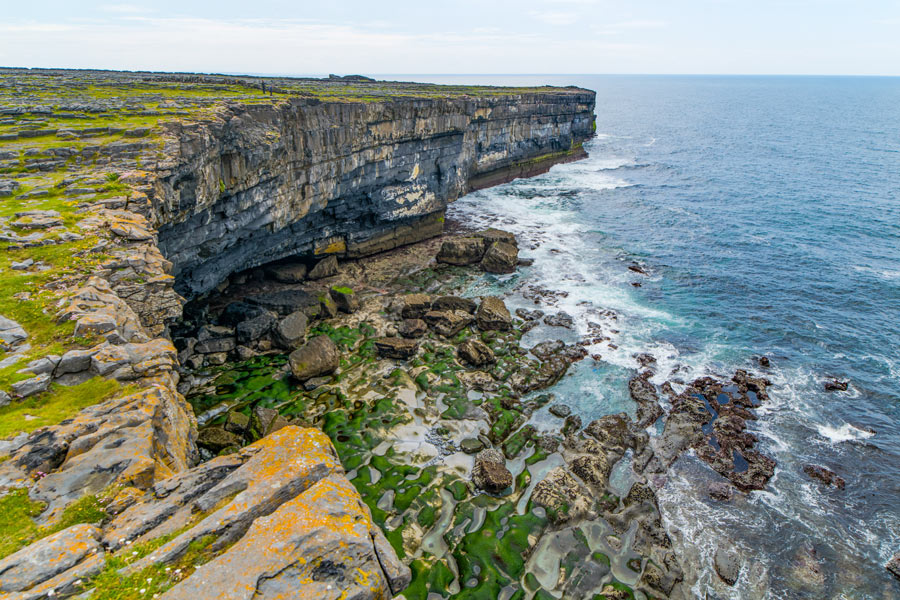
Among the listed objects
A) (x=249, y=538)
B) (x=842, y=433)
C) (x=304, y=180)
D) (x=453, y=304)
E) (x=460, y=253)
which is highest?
(x=304, y=180)

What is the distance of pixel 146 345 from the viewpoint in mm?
11969

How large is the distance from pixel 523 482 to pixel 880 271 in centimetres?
3849

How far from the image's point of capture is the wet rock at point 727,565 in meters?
15.4

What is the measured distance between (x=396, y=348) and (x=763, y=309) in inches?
1013

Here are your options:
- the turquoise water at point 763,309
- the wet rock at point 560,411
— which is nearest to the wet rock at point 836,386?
the turquoise water at point 763,309

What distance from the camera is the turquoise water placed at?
17062mm

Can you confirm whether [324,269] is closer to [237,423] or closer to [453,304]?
[453,304]

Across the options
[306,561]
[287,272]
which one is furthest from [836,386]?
[287,272]

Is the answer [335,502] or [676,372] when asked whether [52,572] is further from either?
[676,372]

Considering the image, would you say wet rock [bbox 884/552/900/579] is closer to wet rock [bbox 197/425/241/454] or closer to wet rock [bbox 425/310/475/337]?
wet rock [bbox 425/310/475/337]

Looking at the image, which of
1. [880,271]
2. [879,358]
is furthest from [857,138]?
[879,358]

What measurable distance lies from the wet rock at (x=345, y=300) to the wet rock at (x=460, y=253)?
31.6ft

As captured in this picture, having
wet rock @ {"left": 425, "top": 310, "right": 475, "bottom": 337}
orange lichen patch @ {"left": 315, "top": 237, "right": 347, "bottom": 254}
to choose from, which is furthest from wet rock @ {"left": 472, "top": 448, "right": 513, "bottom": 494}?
orange lichen patch @ {"left": 315, "top": 237, "right": 347, "bottom": 254}

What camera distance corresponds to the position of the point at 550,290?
35.5m
